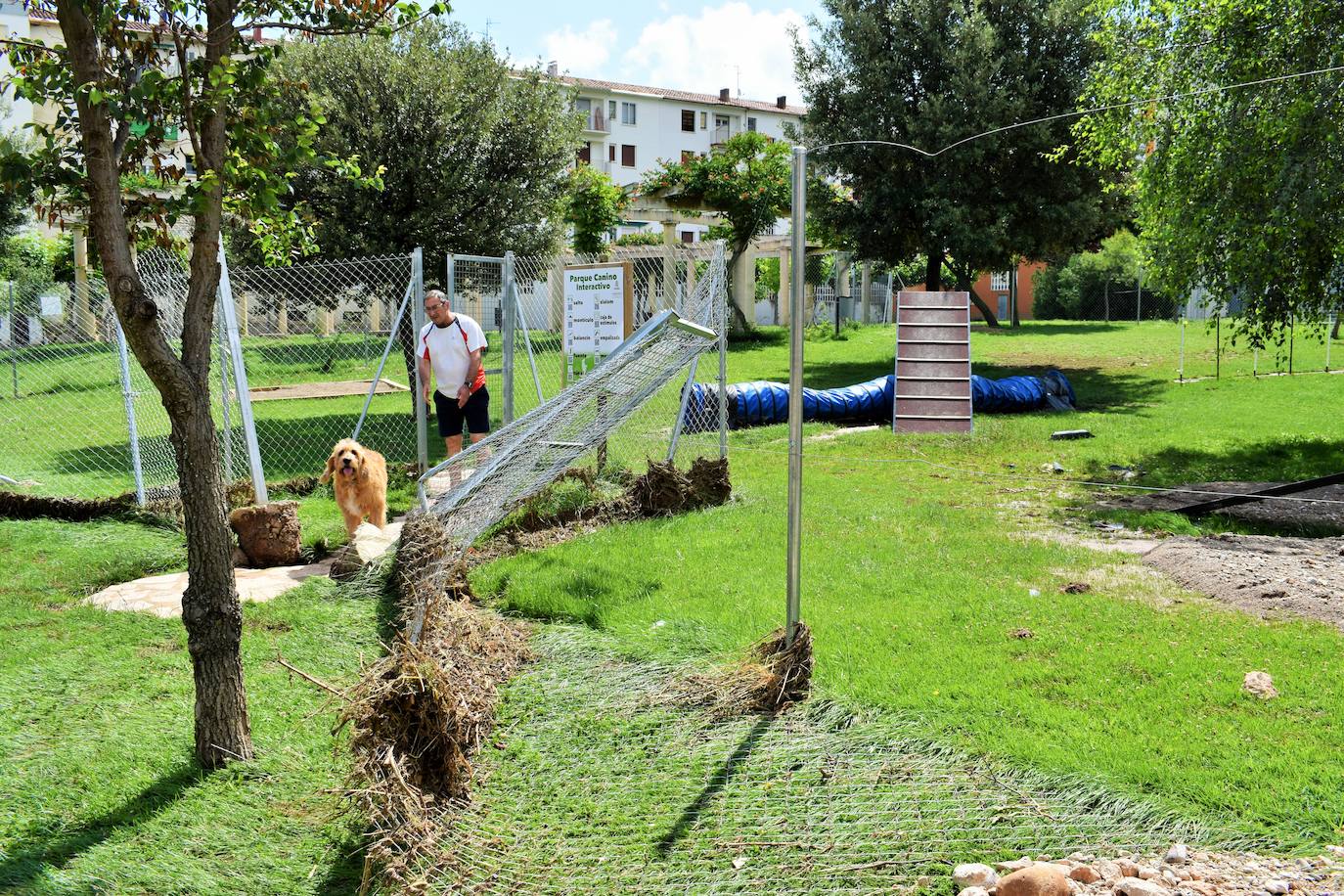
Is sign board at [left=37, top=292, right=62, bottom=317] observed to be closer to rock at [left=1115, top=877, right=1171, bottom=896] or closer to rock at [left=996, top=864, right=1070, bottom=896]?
rock at [left=996, top=864, right=1070, bottom=896]

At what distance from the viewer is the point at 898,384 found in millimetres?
13859

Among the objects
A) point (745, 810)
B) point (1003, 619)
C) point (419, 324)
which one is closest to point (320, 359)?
point (419, 324)

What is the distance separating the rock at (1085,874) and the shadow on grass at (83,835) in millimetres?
3254

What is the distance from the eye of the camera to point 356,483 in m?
7.92

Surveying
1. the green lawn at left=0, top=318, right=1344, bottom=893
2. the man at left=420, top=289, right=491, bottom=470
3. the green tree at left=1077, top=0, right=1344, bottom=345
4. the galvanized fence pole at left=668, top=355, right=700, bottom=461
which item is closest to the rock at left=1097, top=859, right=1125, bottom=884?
the green lawn at left=0, top=318, right=1344, bottom=893

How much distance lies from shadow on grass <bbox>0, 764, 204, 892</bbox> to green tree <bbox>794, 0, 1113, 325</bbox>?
52.8 feet

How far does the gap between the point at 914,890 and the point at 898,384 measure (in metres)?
11.2

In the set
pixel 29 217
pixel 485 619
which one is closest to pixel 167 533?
pixel 485 619

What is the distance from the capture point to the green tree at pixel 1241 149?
9219mm

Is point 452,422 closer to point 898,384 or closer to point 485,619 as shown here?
point 485,619

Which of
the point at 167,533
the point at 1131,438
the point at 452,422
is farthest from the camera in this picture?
the point at 1131,438

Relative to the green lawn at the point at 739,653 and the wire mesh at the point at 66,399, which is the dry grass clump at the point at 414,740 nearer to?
the green lawn at the point at 739,653

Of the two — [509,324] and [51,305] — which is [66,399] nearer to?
[51,305]

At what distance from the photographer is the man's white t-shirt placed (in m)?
8.70
